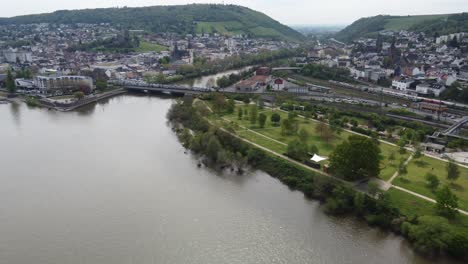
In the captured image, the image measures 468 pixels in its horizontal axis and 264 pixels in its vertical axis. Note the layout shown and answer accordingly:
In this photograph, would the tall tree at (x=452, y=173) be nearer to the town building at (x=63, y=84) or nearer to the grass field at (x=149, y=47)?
the town building at (x=63, y=84)

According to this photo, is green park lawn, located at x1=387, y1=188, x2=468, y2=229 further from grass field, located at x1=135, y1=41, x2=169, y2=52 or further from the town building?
grass field, located at x1=135, y1=41, x2=169, y2=52

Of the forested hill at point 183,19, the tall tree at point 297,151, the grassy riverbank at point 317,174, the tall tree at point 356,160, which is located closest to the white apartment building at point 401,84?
the grassy riverbank at point 317,174

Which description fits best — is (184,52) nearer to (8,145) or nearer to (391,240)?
(8,145)

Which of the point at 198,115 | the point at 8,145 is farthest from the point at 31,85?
the point at 198,115

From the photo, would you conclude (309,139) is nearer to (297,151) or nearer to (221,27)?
(297,151)

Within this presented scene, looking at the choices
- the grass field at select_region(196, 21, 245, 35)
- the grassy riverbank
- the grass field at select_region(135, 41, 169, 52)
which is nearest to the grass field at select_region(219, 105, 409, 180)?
the grassy riverbank
